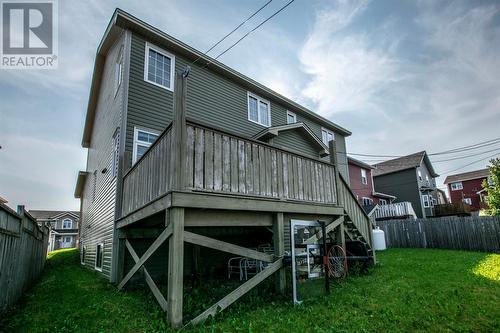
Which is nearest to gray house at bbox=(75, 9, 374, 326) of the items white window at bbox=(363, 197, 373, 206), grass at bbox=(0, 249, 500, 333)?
grass at bbox=(0, 249, 500, 333)

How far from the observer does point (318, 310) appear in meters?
4.73

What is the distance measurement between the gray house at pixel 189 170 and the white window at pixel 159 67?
0.04m

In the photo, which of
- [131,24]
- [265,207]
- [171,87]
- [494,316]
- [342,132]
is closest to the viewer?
[494,316]

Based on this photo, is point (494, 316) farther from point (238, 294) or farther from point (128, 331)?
point (128, 331)

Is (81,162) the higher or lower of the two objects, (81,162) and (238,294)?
the higher

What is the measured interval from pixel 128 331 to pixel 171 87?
761 centimetres

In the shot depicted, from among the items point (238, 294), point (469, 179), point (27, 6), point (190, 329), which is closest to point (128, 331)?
point (190, 329)

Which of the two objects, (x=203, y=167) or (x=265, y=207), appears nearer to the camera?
(x=203, y=167)

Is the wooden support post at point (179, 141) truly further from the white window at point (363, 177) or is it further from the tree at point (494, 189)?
the white window at point (363, 177)

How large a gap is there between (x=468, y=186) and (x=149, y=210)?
47.4m

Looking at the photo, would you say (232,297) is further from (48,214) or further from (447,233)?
(48,214)

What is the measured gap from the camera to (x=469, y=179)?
39.4 metres

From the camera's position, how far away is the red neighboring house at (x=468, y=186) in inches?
1473

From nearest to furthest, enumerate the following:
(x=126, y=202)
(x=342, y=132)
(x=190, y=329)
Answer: (x=190, y=329)
(x=126, y=202)
(x=342, y=132)
